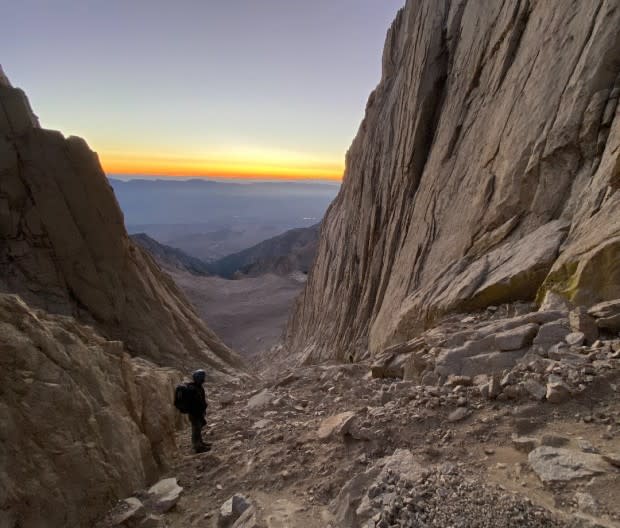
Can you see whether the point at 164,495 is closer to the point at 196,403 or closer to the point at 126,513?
the point at 126,513

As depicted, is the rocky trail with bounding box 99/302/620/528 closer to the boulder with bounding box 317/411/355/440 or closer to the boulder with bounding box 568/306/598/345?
the boulder with bounding box 317/411/355/440

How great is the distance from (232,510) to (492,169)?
1027 cm

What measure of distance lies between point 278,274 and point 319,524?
86.8 metres

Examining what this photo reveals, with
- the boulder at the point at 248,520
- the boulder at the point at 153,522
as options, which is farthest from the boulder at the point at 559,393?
the boulder at the point at 153,522

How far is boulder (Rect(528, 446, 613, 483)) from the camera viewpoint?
426cm

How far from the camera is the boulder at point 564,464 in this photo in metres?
4.26

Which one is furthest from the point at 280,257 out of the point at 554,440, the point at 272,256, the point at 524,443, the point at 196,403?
the point at 554,440

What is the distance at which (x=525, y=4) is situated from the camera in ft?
40.3

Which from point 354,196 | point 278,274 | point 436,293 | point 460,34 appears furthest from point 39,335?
point 278,274

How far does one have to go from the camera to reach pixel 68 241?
1847 cm

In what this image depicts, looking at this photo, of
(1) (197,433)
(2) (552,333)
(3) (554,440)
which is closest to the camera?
(3) (554,440)

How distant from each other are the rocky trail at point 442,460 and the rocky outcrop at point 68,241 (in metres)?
11.9

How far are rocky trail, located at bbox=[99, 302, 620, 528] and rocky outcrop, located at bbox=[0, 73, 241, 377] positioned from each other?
11.9m

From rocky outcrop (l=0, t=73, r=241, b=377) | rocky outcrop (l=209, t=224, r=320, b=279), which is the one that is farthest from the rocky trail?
rocky outcrop (l=209, t=224, r=320, b=279)
